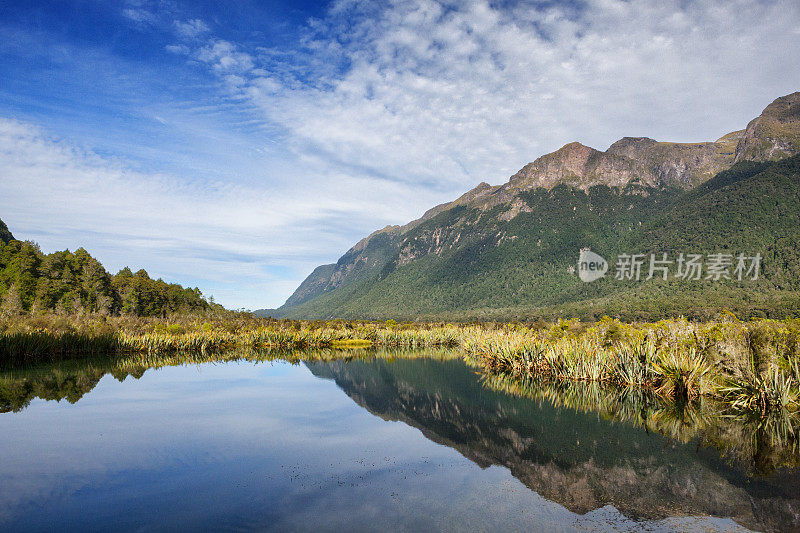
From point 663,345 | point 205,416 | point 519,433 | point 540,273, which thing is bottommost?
point 205,416

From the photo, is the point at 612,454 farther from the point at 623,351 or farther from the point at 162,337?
the point at 162,337

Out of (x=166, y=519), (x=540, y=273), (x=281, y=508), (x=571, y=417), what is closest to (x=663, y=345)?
(x=571, y=417)

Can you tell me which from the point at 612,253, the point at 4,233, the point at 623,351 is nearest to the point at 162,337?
the point at 623,351

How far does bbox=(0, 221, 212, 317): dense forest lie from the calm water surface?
36655mm

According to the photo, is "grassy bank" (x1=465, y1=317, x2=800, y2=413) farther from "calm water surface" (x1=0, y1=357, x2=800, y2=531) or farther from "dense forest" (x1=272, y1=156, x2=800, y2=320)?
"dense forest" (x1=272, y1=156, x2=800, y2=320)

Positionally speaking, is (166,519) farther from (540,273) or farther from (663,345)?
(540,273)

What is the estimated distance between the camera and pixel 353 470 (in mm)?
8594

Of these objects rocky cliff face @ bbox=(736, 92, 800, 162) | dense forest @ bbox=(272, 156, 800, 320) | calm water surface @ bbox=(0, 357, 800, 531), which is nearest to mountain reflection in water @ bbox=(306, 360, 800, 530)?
calm water surface @ bbox=(0, 357, 800, 531)

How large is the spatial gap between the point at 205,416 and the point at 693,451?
13349 mm

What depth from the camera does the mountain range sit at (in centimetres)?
8994

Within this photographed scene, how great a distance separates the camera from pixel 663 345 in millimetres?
17031

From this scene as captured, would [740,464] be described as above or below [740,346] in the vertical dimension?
below

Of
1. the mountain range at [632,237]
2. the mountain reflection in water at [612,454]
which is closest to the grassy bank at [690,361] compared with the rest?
the mountain reflection in water at [612,454]

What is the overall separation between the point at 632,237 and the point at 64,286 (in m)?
148
